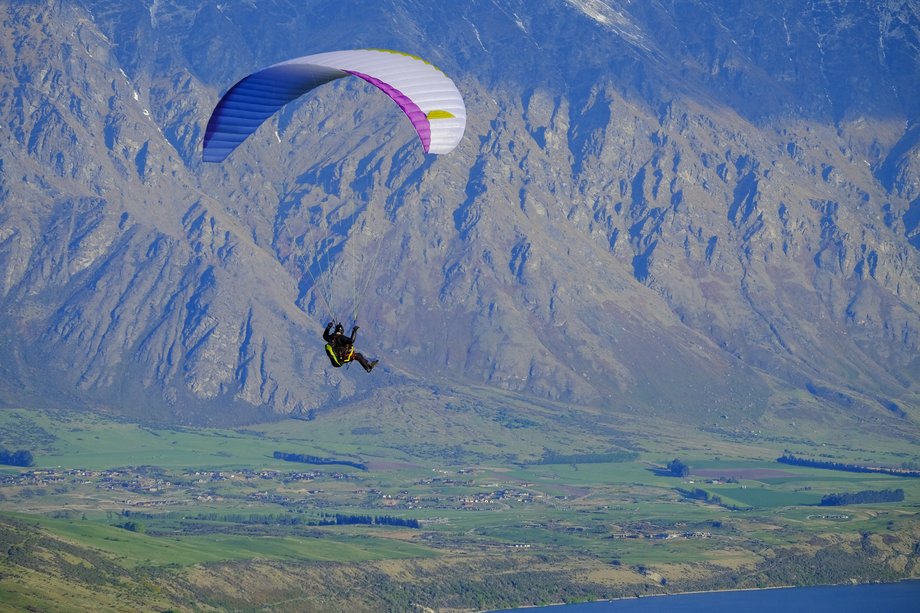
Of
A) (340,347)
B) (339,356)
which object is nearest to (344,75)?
(340,347)

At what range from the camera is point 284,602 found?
650 ft

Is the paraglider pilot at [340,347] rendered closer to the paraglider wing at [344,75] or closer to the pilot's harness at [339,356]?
the pilot's harness at [339,356]

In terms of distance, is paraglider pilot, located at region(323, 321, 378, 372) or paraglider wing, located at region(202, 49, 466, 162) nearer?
paraglider pilot, located at region(323, 321, 378, 372)

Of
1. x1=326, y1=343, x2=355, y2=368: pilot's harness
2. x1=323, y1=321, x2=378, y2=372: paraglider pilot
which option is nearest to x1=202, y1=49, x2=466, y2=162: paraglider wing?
x1=323, y1=321, x2=378, y2=372: paraglider pilot

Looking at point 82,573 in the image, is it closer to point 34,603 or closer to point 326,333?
point 34,603

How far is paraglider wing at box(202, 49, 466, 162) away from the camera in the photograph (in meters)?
104

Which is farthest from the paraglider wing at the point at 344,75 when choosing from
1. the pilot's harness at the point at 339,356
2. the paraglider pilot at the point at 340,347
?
the pilot's harness at the point at 339,356

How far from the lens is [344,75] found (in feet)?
346

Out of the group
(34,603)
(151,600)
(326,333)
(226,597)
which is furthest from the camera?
(226,597)

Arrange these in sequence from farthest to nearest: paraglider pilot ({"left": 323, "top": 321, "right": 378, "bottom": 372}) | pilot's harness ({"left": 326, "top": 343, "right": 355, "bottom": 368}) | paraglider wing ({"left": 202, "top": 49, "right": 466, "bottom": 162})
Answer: paraglider wing ({"left": 202, "top": 49, "right": 466, "bottom": 162})
paraglider pilot ({"left": 323, "top": 321, "right": 378, "bottom": 372})
pilot's harness ({"left": 326, "top": 343, "right": 355, "bottom": 368})

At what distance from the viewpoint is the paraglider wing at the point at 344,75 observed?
10444 cm

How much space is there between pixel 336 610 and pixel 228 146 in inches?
3788

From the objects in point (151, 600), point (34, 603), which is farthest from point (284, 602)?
point (34, 603)

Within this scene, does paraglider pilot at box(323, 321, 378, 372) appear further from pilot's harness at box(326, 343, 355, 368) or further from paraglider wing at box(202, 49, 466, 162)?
paraglider wing at box(202, 49, 466, 162)
